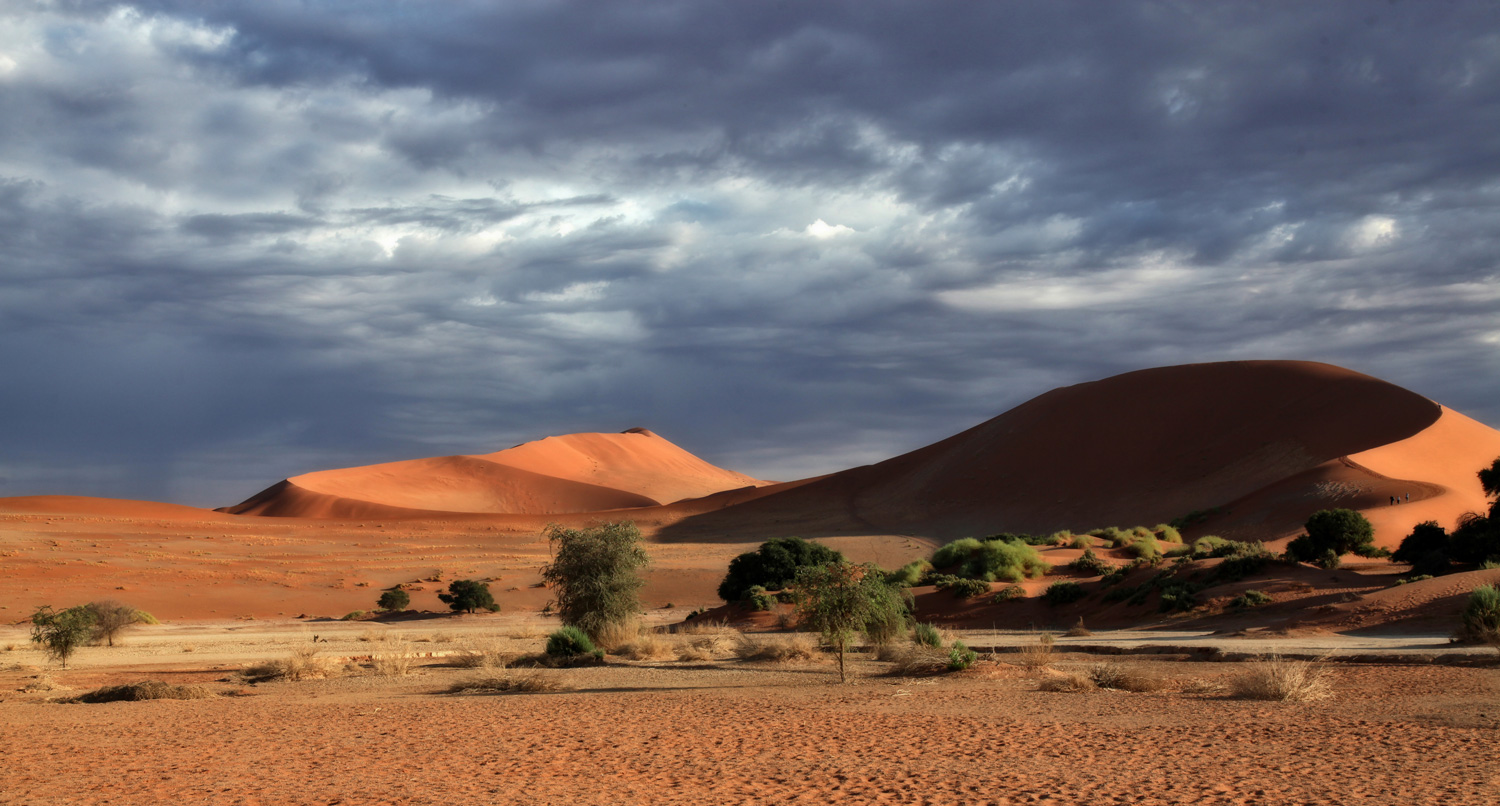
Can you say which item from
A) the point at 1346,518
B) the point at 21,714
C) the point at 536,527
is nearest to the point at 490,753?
the point at 21,714

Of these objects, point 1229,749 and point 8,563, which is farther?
A: point 8,563

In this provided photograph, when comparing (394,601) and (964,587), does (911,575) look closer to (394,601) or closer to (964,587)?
(964,587)

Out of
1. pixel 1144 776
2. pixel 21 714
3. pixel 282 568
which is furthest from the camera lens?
pixel 282 568

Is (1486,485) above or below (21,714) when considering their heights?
above

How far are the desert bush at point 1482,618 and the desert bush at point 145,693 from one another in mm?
23848

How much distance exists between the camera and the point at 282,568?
61.5m

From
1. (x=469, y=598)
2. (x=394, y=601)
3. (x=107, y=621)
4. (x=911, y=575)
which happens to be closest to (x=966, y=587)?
(x=911, y=575)

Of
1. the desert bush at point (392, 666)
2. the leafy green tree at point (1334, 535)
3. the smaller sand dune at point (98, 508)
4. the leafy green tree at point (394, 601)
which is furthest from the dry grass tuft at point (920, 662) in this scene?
the smaller sand dune at point (98, 508)

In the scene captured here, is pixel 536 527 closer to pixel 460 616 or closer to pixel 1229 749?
pixel 460 616

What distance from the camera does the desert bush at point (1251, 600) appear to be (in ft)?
91.4

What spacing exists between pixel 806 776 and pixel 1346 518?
34666mm

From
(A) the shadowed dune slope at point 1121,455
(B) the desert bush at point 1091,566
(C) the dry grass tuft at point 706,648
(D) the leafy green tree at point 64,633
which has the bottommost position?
(C) the dry grass tuft at point 706,648

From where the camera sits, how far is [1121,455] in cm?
7931

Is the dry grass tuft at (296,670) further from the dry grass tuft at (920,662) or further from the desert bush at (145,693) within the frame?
the dry grass tuft at (920,662)
